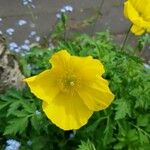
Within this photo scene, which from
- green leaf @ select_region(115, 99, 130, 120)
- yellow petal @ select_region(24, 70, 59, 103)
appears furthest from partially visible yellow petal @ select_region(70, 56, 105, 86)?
green leaf @ select_region(115, 99, 130, 120)

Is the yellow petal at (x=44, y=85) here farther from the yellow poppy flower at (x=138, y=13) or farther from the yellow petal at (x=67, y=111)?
the yellow poppy flower at (x=138, y=13)

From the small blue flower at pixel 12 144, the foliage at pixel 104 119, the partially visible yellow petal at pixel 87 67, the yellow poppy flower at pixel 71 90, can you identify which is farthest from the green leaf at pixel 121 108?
the small blue flower at pixel 12 144

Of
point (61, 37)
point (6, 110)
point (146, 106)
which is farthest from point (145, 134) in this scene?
point (61, 37)

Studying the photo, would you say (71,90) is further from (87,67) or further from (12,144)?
(12,144)

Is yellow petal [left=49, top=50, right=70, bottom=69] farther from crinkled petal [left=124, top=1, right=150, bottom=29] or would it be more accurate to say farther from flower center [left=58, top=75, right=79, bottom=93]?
crinkled petal [left=124, top=1, right=150, bottom=29]

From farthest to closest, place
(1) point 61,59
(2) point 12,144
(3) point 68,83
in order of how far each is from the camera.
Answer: (2) point 12,144 < (3) point 68,83 < (1) point 61,59

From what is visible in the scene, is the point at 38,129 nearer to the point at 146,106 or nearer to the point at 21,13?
the point at 146,106

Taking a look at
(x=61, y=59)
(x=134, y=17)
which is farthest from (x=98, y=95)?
(x=134, y=17)
